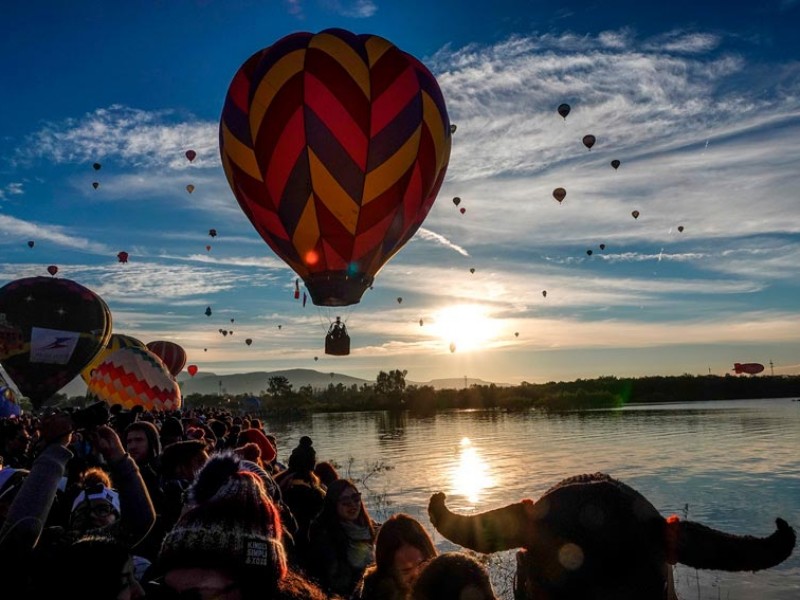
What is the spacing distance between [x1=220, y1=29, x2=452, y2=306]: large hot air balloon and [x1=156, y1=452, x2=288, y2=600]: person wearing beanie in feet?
39.1

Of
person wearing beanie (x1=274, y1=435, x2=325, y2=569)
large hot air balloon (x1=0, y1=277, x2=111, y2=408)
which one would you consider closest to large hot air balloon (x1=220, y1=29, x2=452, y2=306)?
person wearing beanie (x1=274, y1=435, x2=325, y2=569)

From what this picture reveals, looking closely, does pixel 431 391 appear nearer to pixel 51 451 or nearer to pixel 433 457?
pixel 433 457

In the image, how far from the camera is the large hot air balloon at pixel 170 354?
53.6m

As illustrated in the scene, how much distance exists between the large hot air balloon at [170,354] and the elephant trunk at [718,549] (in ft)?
182

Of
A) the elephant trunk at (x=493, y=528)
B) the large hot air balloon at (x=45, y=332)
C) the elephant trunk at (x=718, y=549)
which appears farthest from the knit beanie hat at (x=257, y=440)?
the large hot air balloon at (x=45, y=332)

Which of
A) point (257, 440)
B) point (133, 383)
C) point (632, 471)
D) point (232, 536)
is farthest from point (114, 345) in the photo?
point (232, 536)

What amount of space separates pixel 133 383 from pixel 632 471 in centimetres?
1985

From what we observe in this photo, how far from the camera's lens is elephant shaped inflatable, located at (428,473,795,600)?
1.73m

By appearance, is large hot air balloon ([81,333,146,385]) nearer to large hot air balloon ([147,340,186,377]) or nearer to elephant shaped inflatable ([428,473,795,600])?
large hot air balloon ([147,340,186,377])

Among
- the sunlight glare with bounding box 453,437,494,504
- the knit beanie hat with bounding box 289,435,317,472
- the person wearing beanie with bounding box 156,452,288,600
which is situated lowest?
the sunlight glare with bounding box 453,437,494,504

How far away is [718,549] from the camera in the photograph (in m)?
1.74

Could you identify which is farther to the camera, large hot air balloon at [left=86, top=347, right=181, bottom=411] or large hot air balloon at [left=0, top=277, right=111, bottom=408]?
large hot air balloon at [left=0, top=277, right=111, bottom=408]

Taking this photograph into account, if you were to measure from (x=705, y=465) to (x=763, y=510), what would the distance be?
7.26 m

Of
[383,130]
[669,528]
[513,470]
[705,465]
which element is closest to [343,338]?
[383,130]
